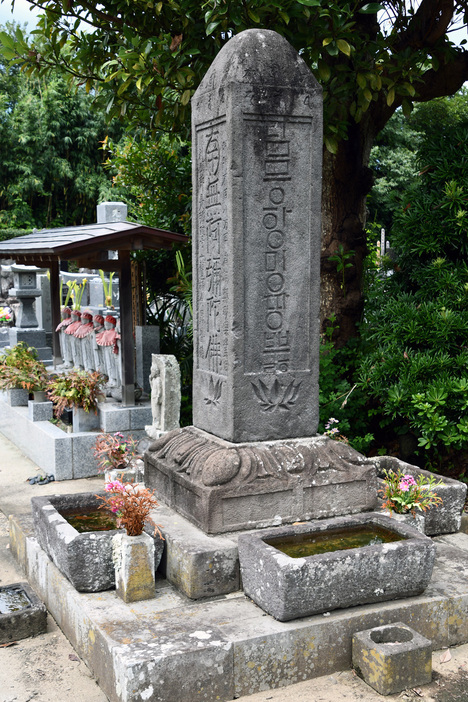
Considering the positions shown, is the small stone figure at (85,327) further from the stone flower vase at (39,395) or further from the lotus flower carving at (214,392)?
the lotus flower carving at (214,392)

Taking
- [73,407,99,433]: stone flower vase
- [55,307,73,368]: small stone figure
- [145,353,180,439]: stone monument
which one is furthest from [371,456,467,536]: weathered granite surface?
[55,307,73,368]: small stone figure

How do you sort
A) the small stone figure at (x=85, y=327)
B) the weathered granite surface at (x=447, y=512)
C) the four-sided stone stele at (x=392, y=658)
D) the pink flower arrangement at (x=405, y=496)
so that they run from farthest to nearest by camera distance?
the small stone figure at (x=85, y=327) < the weathered granite surface at (x=447, y=512) < the pink flower arrangement at (x=405, y=496) < the four-sided stone stele at (x=392, y=658)

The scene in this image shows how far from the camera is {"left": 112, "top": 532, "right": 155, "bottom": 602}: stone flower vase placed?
360 centimetres

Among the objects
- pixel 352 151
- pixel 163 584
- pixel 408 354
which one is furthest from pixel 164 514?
pixel 352 151

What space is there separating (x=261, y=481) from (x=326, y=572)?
767mm

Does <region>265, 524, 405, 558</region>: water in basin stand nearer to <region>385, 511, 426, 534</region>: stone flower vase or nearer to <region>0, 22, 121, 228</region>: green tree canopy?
<region>385, 511, 426, 534</region>: stone flower vase

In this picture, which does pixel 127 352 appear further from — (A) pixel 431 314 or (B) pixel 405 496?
(B) pixel 405 496

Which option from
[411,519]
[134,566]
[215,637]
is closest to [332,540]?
[411,519]

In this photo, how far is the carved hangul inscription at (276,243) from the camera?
4070mm

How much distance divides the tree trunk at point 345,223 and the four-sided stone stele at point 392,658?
12.9ft

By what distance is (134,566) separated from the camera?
3.63 metres

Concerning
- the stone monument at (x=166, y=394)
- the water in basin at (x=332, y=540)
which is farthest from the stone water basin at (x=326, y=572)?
the stone monument at (x=166, y=394)

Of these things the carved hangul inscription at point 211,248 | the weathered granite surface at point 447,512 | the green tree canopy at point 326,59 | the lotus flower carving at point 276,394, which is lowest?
the weathered granite surface at point 447,512

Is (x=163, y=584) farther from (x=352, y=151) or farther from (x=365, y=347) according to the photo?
(x=352, y=151)
